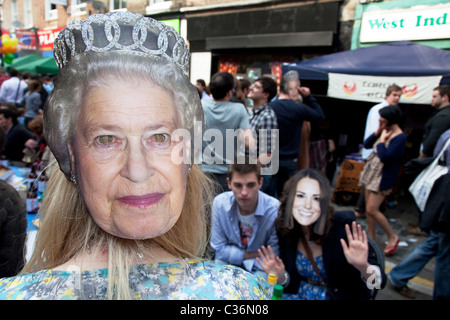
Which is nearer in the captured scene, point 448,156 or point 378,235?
point 448,156

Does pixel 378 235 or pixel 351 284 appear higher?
pixel 351 284

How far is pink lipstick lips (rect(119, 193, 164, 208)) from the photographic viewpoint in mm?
844

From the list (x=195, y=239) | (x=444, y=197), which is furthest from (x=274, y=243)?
(x=195, y=239)

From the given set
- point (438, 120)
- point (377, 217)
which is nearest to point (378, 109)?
point (438, 120)

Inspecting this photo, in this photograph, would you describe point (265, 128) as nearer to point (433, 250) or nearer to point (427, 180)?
point (427, 180)

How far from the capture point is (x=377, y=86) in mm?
5062

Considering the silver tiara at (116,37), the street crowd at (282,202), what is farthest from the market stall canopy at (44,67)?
the silver tiara at (116,37)

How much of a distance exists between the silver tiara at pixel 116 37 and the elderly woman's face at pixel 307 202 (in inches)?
61.9

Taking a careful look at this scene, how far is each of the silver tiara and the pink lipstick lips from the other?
14.0 inches

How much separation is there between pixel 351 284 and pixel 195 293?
62.8 inches

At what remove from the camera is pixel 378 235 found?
4.52m

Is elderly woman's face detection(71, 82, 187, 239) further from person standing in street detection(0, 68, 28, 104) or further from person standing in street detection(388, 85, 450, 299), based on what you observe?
person standing in street detection(0, 68, 28, 104)

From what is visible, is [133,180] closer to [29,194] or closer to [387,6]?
[29,194]

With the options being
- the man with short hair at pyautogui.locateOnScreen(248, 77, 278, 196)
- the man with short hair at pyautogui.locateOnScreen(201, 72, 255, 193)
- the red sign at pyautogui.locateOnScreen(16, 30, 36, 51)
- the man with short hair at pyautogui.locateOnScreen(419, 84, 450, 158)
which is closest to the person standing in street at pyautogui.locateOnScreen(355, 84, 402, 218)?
the man with short hair at pyautogui.locateOnScreen(419, 84, 450, 158)
